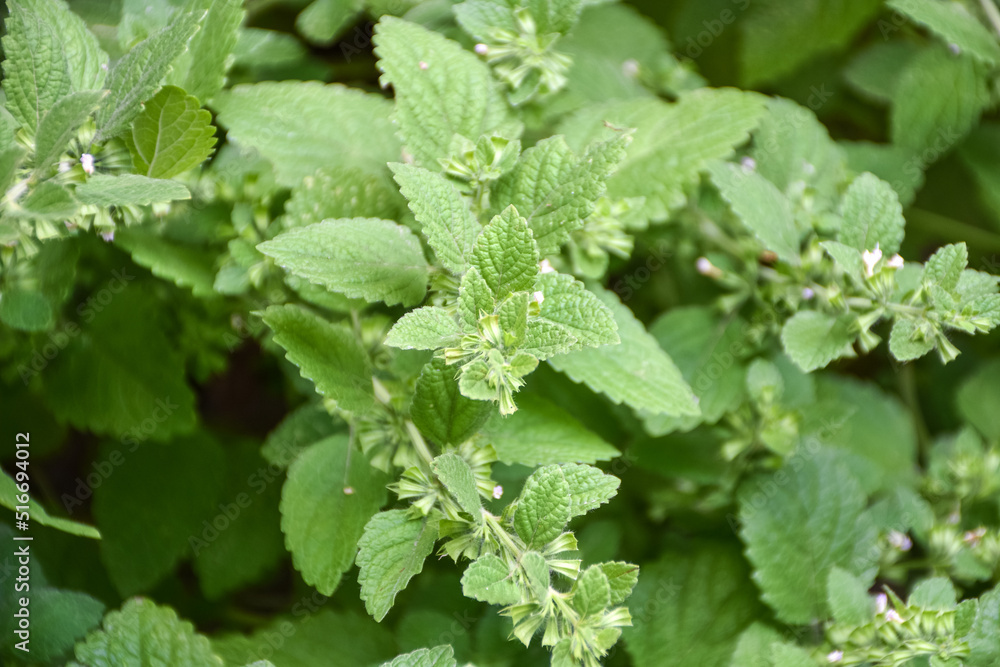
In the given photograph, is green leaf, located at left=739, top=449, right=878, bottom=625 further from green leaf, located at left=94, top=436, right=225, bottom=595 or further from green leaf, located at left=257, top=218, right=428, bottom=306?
green leaf, located at left=94, top=436, right=225, bottom=595

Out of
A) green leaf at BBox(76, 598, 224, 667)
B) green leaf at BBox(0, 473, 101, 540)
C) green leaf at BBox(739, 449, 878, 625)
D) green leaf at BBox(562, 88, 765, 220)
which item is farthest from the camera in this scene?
green leaf at BBox(739, 449, 878, 625)

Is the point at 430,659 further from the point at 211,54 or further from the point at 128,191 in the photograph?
the point at 211,54

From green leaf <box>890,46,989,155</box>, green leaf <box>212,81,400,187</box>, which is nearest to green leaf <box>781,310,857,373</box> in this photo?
green leaf <box>212,81,400,187</box>

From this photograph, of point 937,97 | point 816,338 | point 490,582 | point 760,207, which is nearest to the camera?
point 490,582

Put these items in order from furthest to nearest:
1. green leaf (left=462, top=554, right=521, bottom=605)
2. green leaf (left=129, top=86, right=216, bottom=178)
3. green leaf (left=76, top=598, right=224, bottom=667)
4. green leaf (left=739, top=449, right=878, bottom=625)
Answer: green leaf (left=739, top=449, right=878, bottom=625)
green leaf (left=76, top=598, right=224, bottom=667)
green leaf (left=129, top=86, right=216, bottom=178)
green leaf (left=462, top=554, right=521, bottom=605)

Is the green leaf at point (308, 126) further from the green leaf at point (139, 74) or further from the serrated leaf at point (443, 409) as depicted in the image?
the serrated leaf at point (443, 409)

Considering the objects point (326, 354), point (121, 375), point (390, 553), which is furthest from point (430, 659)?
point (121, 375)
